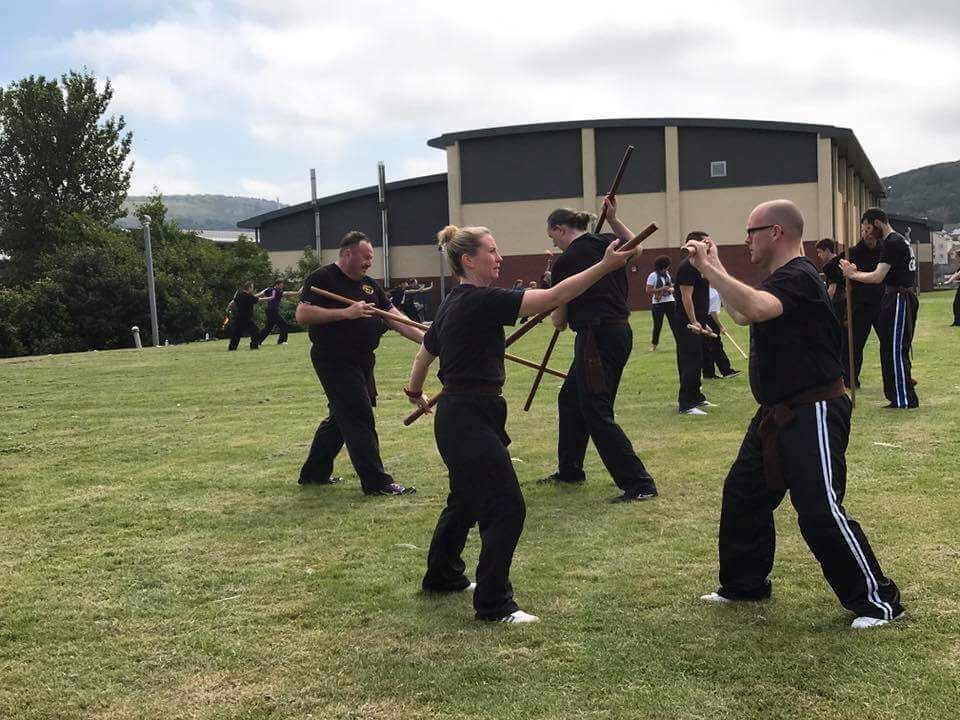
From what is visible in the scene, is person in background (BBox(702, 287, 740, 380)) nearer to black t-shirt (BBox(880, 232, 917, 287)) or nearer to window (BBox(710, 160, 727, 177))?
black t-shirt (BBox(880, 232, 917, 287))

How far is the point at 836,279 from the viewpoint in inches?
441

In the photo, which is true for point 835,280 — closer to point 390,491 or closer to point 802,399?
point 390,491

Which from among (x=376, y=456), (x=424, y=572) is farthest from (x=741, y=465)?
(x=376, y=456)

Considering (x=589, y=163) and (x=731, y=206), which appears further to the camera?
(x=589, y=163)

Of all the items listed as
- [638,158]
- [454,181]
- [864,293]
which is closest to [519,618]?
[864,293]

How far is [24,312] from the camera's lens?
3469 centimetres

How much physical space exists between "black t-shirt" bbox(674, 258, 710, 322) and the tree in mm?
43994

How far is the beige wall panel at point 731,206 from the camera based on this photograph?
44562mm

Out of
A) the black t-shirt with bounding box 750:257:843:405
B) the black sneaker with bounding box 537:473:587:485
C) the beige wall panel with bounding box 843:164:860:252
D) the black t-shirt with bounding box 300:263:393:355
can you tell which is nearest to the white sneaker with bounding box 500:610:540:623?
the black t-shirt with bounding box 750:257:843:405

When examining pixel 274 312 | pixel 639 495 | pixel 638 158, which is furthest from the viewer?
pixel 638 158

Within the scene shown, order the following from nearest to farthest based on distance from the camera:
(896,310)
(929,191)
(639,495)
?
(639,495) → (896,310) → (929,191)

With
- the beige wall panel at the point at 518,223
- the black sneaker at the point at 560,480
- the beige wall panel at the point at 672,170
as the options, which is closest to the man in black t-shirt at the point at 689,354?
the black sneaker at the point at 560,480

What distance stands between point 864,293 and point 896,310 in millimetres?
955

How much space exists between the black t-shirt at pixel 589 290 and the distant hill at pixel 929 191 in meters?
174
